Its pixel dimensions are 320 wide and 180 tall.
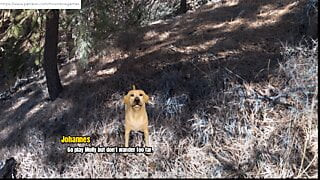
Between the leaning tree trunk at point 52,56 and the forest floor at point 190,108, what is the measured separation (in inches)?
8.6

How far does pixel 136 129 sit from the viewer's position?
184 inches

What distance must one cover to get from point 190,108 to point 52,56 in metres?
2.89

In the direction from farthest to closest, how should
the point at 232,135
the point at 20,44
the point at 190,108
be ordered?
the point at 20,44 < the point at 190,108 < the point at 232,135

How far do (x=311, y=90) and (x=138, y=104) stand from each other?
1890 millimetres

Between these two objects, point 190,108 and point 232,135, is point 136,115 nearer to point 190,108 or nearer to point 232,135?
point 190,108

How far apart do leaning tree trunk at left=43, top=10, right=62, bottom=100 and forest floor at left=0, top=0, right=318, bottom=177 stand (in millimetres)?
219

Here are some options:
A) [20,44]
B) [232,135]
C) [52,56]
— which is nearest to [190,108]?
[232,135]

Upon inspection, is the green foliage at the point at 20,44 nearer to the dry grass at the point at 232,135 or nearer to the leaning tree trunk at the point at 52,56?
the leaning tree trunk at the point at 52,56

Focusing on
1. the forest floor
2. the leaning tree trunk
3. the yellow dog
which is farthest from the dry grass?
the leaning tree trunk

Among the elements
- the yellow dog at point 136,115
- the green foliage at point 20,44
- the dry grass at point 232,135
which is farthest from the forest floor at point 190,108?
the green foliage at point 20,44

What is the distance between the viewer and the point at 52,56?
6797 millimetres

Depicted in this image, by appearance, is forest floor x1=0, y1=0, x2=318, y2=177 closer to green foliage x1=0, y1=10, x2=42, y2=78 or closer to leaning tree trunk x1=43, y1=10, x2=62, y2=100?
leaning tree trunk x1=43, y1=10, x2=62, y2=100

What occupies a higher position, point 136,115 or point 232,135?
point 136,115

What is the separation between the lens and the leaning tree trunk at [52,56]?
639 centimetres
